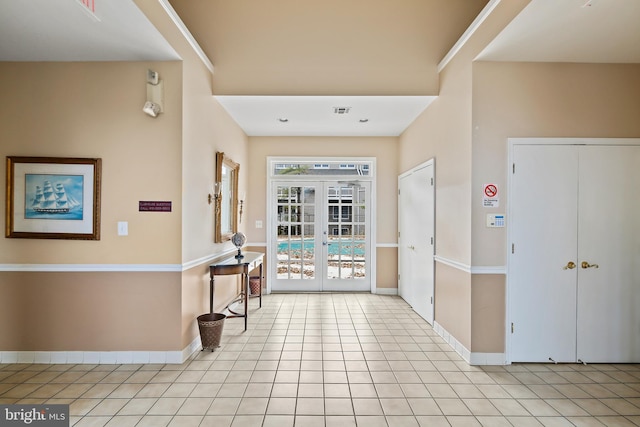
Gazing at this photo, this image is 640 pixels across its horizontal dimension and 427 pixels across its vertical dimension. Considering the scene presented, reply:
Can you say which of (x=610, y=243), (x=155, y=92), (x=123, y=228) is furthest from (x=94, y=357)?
(x=610, y=243)

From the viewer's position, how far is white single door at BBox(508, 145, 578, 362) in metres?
3.00

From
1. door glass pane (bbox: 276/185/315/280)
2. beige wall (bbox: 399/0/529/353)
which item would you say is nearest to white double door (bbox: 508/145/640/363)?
beige wall (bbox: 399/0/529/353)

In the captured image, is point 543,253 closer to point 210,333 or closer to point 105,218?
point 210,333

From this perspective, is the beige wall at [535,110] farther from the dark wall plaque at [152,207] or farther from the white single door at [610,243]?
the dark wall plaque at [152,207]

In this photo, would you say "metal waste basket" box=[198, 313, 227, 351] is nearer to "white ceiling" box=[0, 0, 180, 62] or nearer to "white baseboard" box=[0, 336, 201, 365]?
"white baseboard" box=[0, 336, 201, 365]

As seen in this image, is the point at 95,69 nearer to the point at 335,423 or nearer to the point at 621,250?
the point at 335,423

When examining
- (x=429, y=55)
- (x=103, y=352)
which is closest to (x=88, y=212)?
(x=103, y=352)

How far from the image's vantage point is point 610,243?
300 cm

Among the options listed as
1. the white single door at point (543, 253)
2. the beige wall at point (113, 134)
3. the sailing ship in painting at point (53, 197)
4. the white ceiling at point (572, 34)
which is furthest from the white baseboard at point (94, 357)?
the white ceiling at point (572, 34)

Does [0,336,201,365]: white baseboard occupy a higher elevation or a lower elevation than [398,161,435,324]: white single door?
lower

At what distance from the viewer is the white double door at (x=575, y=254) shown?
3.00 metres

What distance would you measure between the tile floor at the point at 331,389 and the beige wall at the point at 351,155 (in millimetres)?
2210

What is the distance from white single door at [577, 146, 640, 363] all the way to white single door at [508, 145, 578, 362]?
0.10m

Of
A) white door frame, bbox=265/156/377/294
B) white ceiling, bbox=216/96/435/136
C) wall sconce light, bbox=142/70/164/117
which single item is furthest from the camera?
white door frame, bbox=265/156/377/294
